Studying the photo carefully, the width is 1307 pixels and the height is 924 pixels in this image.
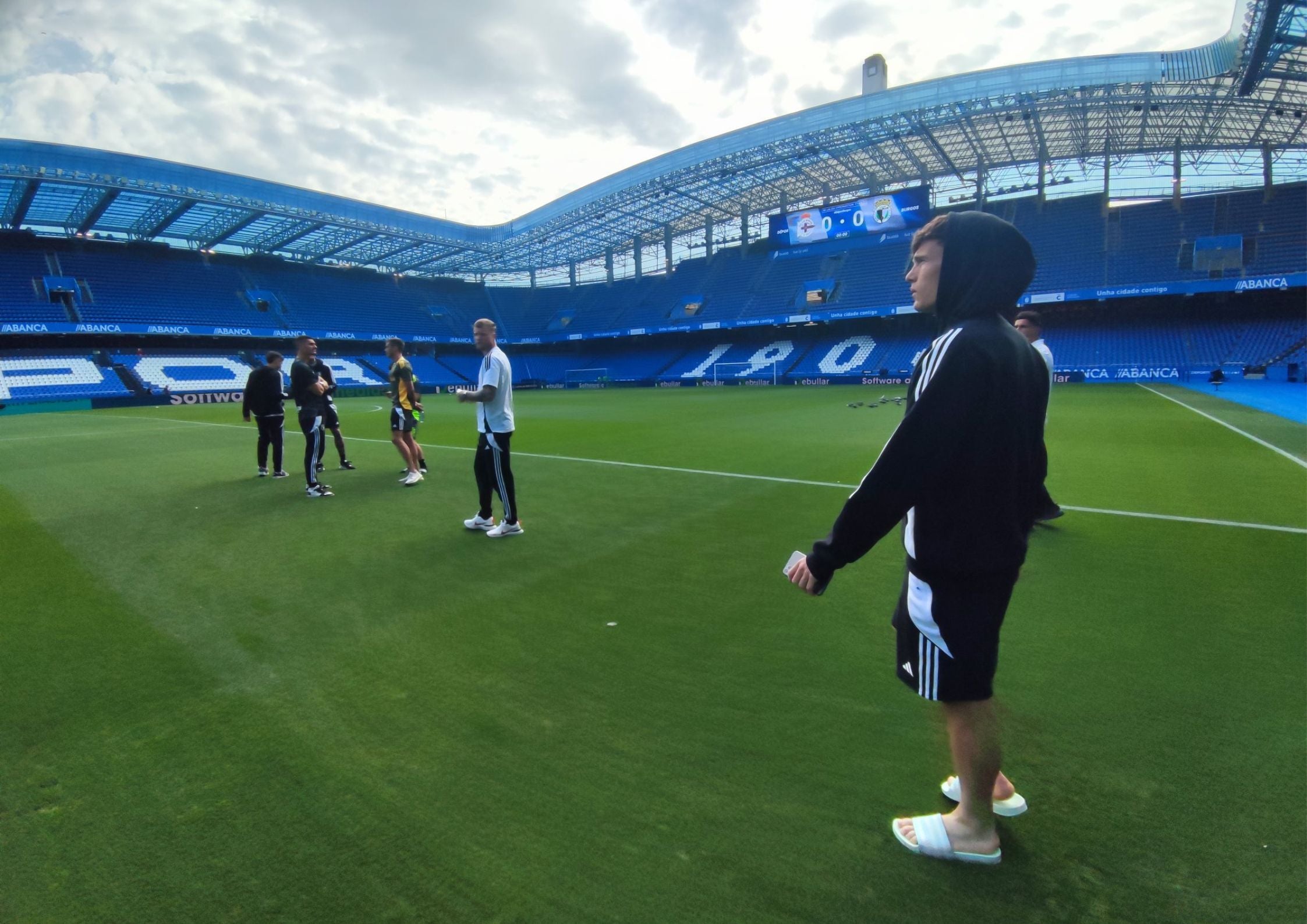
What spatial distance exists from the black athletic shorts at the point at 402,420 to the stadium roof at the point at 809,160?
87.3 feet

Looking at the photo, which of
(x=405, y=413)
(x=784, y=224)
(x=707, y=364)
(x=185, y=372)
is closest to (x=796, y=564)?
(x=405, y=413)

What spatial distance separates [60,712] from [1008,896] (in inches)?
156

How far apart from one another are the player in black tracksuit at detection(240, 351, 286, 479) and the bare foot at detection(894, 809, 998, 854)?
9.66 metres

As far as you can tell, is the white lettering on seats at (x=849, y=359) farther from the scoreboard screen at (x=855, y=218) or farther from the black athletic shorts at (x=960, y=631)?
the black athletic shorts at (x=960, y=631)

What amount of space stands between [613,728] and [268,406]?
8.76 metres

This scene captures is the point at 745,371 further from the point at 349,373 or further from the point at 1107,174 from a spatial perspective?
the point at 349,373

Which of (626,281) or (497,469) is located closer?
(497,469)

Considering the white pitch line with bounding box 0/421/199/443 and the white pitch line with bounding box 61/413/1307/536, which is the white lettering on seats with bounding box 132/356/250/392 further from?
the white pitch line with bounding box 61/413/1307/536

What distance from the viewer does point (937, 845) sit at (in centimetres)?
199

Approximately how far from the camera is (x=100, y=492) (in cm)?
836

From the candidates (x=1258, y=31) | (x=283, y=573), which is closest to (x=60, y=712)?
(x=283, y=573)

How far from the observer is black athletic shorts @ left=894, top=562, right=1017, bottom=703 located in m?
1.84

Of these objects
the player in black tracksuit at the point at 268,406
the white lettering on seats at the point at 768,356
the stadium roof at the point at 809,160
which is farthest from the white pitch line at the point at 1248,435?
the white lettering on seats at the point at 768,356

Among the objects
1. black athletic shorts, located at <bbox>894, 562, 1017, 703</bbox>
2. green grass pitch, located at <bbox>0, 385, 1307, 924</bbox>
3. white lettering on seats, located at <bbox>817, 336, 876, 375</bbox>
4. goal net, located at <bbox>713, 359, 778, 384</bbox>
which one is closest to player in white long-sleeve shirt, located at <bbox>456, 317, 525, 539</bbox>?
green grass pitch, located at <bbox>0, 385, 1307, 924</bbox>
